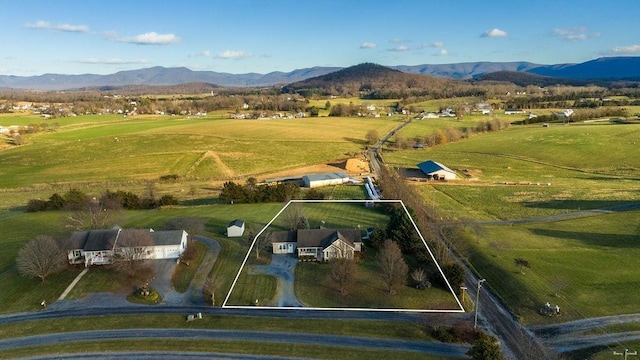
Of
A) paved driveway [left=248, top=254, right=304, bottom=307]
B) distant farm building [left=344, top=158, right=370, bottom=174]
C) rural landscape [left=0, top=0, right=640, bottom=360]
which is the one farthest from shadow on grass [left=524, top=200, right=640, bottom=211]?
paved driveway [left=248, top=254, right=304, bottom=307]

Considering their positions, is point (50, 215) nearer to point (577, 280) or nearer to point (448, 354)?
point (448, 354)

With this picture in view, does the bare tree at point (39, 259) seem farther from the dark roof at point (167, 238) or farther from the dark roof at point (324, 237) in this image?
the dark roof at point (324, 237)

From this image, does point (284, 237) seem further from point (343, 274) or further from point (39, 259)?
point (39, 259)

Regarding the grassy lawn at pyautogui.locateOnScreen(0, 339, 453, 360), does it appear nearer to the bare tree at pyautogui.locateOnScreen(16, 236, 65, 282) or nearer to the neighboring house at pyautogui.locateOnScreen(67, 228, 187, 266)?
the bare tree at pyautogui.locateOnScreen(16, 236, 65, 282)

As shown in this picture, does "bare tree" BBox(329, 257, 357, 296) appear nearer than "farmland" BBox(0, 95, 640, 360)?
Yes

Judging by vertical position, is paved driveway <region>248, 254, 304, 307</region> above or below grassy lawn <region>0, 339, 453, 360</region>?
above

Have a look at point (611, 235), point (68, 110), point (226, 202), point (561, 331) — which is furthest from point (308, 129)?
point (68, 110)
